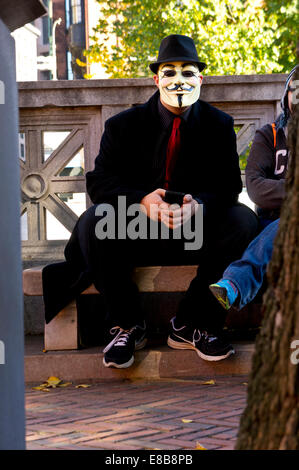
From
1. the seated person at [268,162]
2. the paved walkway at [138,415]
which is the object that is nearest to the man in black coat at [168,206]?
the seated person at [268,162]

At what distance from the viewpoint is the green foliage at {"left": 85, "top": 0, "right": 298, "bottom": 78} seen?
59.9 ft

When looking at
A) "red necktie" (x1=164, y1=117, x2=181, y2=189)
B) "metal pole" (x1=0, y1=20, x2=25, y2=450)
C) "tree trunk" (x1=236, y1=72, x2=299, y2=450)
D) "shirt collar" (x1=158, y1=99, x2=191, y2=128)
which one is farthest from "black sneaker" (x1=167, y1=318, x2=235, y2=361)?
"tree trunk" (x1=236, y1=72, x2=299, y2=450)

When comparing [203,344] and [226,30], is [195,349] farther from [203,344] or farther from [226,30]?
[226,30]

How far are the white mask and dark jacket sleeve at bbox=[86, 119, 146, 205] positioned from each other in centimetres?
36

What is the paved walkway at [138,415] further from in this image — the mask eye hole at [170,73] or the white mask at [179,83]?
the mask eye hole at [170,73]

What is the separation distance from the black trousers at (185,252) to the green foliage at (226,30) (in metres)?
14.1

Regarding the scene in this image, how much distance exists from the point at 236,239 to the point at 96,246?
2.50 ft

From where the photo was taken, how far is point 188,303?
449cm

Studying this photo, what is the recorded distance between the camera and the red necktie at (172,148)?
4730 mm

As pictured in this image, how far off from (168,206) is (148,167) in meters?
0.44

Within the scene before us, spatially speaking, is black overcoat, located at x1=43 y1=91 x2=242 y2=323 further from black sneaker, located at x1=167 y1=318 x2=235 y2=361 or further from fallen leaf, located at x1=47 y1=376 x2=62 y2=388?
black sneaker, located at x1=167 y1=318 x2=235 y2=361

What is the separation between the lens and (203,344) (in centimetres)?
451

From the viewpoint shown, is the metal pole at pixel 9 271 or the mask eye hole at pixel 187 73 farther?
the mask eye hole at pixel 187 73

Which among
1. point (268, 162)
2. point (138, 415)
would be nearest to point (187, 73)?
point (268, 162)
